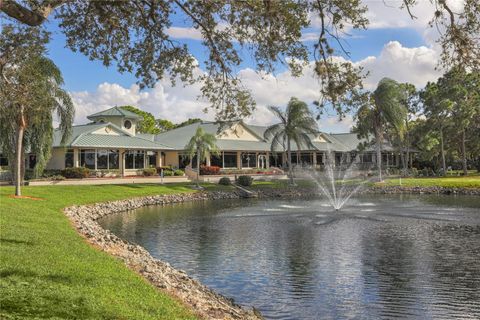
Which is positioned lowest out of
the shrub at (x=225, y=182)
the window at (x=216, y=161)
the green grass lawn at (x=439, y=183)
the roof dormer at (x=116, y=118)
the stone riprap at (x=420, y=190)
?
the stone riprap at (x=420, y=190)

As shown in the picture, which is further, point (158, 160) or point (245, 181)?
point (158, 160)

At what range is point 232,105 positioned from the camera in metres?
11.7

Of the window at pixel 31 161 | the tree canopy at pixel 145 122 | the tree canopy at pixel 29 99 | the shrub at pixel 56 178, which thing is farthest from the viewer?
the tree canopy at pixel 145 122

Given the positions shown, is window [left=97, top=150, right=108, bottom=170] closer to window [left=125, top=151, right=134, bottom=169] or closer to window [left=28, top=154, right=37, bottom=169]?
window [left=125, top=151, right=134, bottom=169]

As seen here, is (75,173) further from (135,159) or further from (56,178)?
(135,159)

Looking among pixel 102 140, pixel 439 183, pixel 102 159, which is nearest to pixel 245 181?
pixel 102 159

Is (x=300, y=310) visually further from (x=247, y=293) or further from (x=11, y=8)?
(x=11, y=8)

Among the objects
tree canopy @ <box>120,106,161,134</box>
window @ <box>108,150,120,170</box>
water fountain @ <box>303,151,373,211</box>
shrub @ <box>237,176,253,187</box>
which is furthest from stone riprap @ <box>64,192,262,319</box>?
tree canopy @ <box>120,106,161,134</box>

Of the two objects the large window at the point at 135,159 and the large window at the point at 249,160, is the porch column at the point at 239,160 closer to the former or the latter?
the large window at the point at 249,160

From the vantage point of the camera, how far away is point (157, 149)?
55188mm

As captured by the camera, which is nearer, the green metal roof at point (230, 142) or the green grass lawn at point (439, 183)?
the green grass lawn at point (439, 183)

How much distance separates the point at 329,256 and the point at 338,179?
42299 millimetres

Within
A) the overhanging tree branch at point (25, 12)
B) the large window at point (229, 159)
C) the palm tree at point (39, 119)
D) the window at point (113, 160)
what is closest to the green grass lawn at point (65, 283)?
the overhanging tree branch at point (25, 12)

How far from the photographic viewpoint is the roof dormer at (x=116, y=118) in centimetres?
5641
